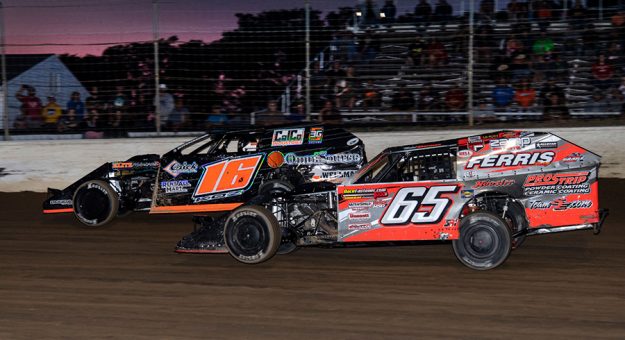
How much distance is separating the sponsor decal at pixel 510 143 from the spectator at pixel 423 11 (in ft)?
22.5

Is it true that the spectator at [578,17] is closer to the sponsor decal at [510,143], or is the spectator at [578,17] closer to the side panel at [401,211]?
the sponsor decal at [510,143]

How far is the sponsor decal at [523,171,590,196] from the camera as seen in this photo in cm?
759

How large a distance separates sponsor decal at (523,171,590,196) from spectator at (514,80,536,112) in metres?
6.59

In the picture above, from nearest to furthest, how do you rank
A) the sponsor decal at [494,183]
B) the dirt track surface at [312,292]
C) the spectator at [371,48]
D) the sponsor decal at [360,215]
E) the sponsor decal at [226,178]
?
the dirt track surface at [312,292], the sponsor decal at [494,183], the sponsor decal at [360,215], the sponsor decal at [226,178], the spectator at [371,48]

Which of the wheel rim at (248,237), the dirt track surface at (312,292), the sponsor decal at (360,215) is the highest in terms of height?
the sponsor decal at (360,215)

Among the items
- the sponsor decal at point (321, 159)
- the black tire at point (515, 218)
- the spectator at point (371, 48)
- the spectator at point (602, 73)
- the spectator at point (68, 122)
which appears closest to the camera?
the black tire at point (515, 218)

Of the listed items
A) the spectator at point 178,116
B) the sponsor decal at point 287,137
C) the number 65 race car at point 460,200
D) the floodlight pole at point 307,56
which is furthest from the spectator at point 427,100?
the number 65 race car at point 460,200

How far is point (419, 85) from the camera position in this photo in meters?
14.3

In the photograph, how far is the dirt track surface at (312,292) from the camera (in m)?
5.87

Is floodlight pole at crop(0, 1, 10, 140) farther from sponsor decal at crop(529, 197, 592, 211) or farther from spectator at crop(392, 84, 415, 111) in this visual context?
sponsor decal at crop(529, 197, 592, 211)

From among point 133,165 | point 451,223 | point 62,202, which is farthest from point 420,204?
point 62,202

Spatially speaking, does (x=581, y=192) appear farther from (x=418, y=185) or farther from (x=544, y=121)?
(x=544, y=121)

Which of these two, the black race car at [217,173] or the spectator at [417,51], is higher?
the spectator at [417,51]

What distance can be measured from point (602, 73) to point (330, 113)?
454cm
